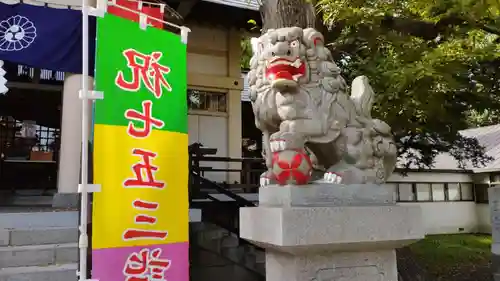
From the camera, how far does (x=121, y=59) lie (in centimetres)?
432

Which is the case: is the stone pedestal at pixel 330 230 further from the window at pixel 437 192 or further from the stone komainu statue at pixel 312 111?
the window at pixel 437 192

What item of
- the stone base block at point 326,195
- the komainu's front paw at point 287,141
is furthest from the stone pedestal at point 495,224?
the komainu's front paw at point 287,141

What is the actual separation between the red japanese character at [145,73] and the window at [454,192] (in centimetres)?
2158

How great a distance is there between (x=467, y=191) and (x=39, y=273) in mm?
23395

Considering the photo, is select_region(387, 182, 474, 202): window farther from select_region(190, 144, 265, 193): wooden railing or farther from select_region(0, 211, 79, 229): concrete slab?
select_region(0, 211, 79, 229): concrete slab

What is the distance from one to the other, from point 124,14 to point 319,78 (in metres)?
3.23

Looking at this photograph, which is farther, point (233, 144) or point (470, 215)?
point (470, 215)

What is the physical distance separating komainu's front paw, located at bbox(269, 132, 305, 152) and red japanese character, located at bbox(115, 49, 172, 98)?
188cm

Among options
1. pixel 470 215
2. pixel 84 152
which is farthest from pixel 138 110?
pixel 470 215

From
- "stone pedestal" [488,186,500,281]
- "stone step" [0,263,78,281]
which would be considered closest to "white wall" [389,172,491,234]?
"stone pedestal" [488,186,500,281]

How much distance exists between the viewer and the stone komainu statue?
10.6 feet

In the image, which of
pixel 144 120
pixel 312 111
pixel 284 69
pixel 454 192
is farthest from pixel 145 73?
pixel 454 192

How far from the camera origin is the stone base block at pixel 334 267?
122 inches

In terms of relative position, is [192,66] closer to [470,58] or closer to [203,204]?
[203,204]
